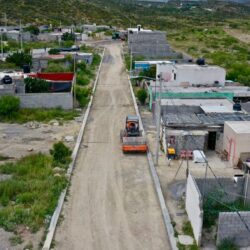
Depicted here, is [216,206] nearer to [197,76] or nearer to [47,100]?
[47,100]

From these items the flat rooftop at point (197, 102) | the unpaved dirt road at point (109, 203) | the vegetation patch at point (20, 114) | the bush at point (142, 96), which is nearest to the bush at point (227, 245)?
the unpaved dirt road at point (109, 203)

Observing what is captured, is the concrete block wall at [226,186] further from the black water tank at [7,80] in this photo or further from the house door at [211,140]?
the black water tank at [7,80]

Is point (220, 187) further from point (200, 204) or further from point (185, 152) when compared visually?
point (185, 152)

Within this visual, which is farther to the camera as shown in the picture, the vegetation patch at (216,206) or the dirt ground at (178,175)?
the dirt ground at (178,175)

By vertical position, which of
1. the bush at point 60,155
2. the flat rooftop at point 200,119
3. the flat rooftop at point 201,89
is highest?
the flat rooftop at point 201,89

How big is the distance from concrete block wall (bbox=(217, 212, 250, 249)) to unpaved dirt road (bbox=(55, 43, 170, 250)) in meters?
2.08

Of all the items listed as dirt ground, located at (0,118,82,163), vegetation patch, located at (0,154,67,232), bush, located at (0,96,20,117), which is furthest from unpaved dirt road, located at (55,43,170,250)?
bush, located at (0,96,20,117)

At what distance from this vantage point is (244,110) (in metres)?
32.1

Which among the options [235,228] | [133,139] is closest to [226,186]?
[235,228]

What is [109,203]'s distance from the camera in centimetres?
1958

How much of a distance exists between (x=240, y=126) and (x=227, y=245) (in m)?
10.6

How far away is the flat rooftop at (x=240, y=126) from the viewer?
2414cm

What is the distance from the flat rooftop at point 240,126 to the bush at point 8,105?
53.2 ft

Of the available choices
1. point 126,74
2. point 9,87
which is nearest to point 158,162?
point 9,87
